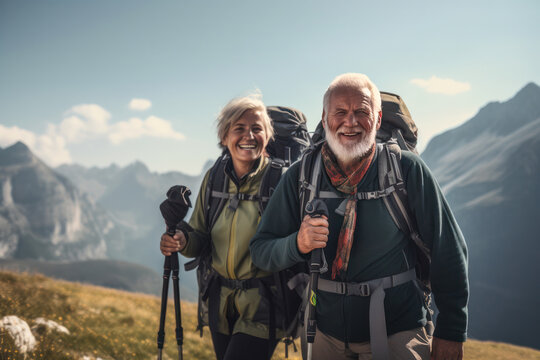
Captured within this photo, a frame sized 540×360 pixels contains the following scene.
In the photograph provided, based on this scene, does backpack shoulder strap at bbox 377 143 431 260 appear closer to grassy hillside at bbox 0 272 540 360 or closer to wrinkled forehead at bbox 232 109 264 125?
wrinkled forehead at bbox 232 109 264 125

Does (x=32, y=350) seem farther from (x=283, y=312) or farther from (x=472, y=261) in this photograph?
(x=472, y=261)

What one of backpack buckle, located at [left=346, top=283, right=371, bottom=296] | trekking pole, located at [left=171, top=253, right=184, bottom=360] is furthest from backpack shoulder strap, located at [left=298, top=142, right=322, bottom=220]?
trekking pole, located at [left=171, top=253, right=184, bottom=360]

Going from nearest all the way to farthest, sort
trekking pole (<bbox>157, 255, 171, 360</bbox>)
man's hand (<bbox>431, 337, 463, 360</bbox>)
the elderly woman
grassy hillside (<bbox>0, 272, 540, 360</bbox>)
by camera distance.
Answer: man's hand (<bbox>431, 337, 463, 360</bbox>)
the elderly woman
trekking pole (<bbox>157, 255, 171, 360</bbox>)
grassy hillside (<bbox>0, 272, 540, 360</bbox>)

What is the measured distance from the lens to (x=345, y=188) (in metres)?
3.23

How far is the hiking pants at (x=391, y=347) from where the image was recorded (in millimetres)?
3006

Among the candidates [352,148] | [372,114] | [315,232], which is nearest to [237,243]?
[315,232]

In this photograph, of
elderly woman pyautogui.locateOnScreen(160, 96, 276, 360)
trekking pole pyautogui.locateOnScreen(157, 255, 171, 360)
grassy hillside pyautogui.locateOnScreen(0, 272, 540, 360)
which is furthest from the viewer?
grassy hillside pyautogui.locateOnScreen(0, 272, 540, 360)

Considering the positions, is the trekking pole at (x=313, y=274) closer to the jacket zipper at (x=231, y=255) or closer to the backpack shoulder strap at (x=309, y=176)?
the backpack shoulder strap at (x=309, y=176)

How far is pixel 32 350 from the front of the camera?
251 inches

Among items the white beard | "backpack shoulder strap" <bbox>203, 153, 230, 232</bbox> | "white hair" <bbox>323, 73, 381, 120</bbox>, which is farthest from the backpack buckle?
"backpack shoulder strap" <bbox>203, 153, 230, 232</bbox>

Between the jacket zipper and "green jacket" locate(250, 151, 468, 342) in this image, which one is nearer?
"green jacket" locate(250, 151, 468, 342)

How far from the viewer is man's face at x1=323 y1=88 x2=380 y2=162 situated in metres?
3.27

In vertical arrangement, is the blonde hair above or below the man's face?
above

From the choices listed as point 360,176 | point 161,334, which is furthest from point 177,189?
point 360,176
